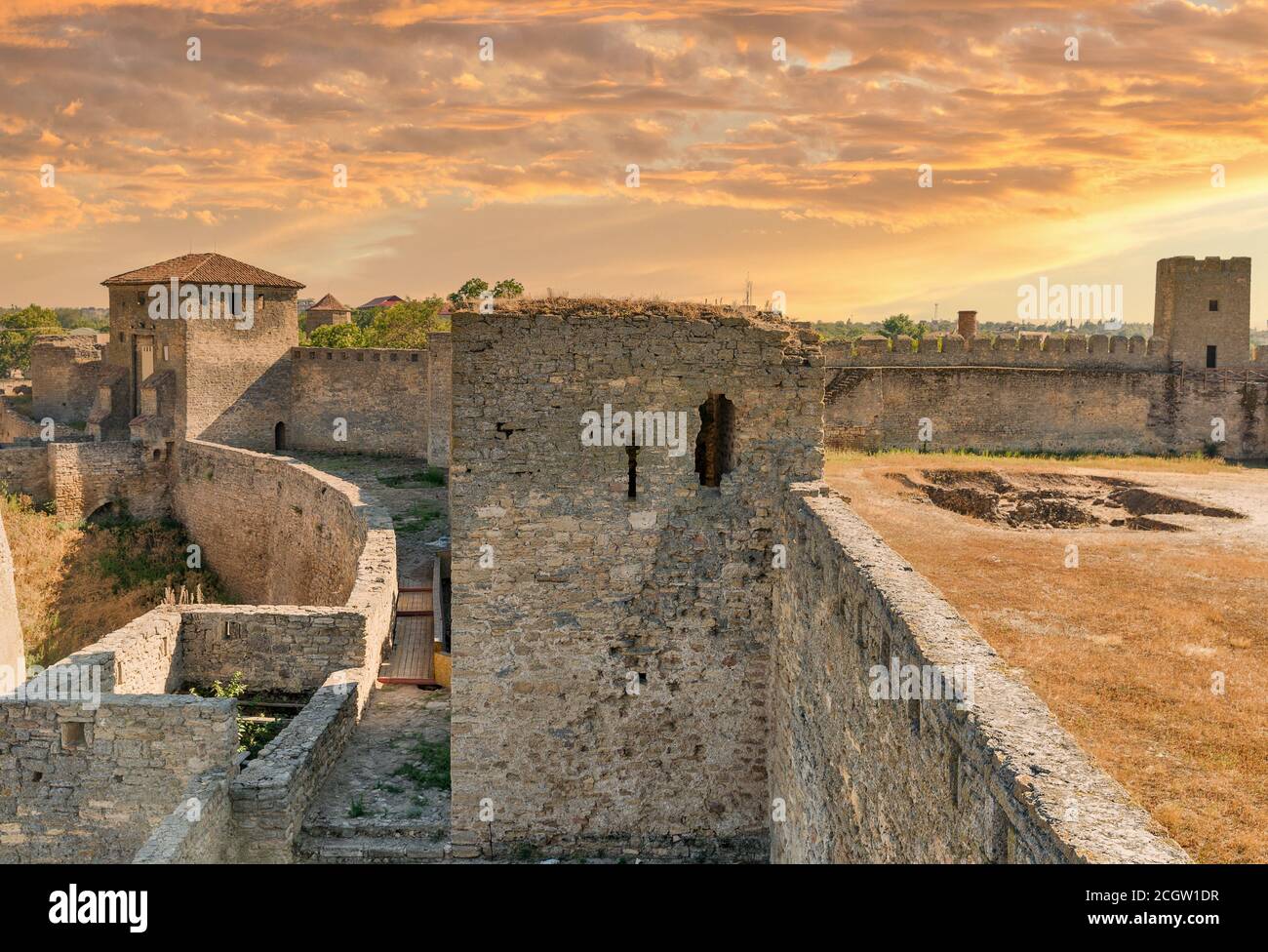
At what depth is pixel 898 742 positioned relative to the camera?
4.57 m

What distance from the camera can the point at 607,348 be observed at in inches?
285

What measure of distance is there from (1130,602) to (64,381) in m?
36.1

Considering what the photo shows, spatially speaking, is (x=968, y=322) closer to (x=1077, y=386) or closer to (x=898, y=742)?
(x=1077, y=386)

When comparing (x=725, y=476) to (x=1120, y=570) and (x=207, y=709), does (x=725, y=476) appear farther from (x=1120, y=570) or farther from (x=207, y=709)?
(x=1120, y=570)

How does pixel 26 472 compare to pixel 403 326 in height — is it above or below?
below

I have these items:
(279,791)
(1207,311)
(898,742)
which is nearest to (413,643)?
(279,791)

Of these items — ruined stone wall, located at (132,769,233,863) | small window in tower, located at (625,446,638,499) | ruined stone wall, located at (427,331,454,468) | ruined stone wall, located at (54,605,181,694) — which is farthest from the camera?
ruined stone wall, located at (427,331,454,468)

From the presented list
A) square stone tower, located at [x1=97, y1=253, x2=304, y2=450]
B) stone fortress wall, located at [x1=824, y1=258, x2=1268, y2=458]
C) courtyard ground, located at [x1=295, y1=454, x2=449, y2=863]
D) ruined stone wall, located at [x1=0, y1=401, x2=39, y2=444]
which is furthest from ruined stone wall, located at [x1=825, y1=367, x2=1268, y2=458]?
ruined stone wall, located at [x1=0, y1=401, x2=39, y2=444]

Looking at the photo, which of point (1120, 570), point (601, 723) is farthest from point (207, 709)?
point (1120, 570)

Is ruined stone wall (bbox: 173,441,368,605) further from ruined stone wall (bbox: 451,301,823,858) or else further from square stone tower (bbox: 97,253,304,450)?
ruined stone wall (bbox: 451,301,823,858)

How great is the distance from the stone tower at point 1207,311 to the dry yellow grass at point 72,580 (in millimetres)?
26466

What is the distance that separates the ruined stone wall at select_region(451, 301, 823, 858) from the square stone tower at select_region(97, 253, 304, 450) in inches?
1036

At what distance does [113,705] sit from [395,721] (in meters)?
2.88

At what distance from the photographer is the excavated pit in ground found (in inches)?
657
